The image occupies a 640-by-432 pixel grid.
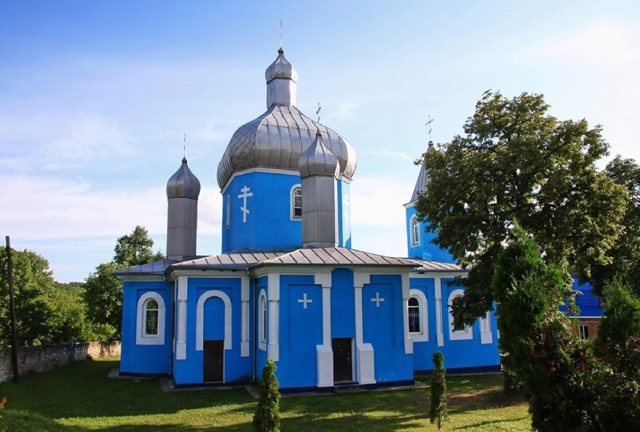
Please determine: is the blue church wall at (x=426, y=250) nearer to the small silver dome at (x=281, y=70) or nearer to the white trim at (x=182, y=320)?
the small silver dome at (x=281, y=70)

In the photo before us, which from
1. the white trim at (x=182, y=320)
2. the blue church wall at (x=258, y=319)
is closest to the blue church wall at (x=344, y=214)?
the blue church wall at (x=258, y=319)

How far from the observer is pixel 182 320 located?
631 inches

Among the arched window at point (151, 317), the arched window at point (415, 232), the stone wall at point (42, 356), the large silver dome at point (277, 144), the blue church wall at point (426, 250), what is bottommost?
the stone wall at point (42, 356)

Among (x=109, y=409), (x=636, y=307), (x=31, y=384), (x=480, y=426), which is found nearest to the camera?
(x=636, y=307)

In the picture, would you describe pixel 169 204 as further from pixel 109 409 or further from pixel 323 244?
pixel 109 409

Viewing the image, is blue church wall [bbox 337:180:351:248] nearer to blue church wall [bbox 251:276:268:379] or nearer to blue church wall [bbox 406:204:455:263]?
blue church wall [bbox 406:204:455:263]

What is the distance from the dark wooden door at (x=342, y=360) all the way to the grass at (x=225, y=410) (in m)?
1.05

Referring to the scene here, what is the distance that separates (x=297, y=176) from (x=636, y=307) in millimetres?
13357

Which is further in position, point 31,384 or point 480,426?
point 31,384

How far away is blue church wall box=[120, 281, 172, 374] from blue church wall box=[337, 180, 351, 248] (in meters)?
6.86

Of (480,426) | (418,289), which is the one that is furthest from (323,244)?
(480,426)

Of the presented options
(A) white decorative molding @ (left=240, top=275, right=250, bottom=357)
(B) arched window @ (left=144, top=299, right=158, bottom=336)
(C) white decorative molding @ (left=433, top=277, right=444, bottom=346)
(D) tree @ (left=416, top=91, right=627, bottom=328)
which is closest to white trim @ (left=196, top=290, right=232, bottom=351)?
(A) white decorative molding @ (left=240, top=275, right=250, bottom=357)

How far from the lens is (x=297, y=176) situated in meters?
19.3

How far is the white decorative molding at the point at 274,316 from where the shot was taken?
47.1 ft
